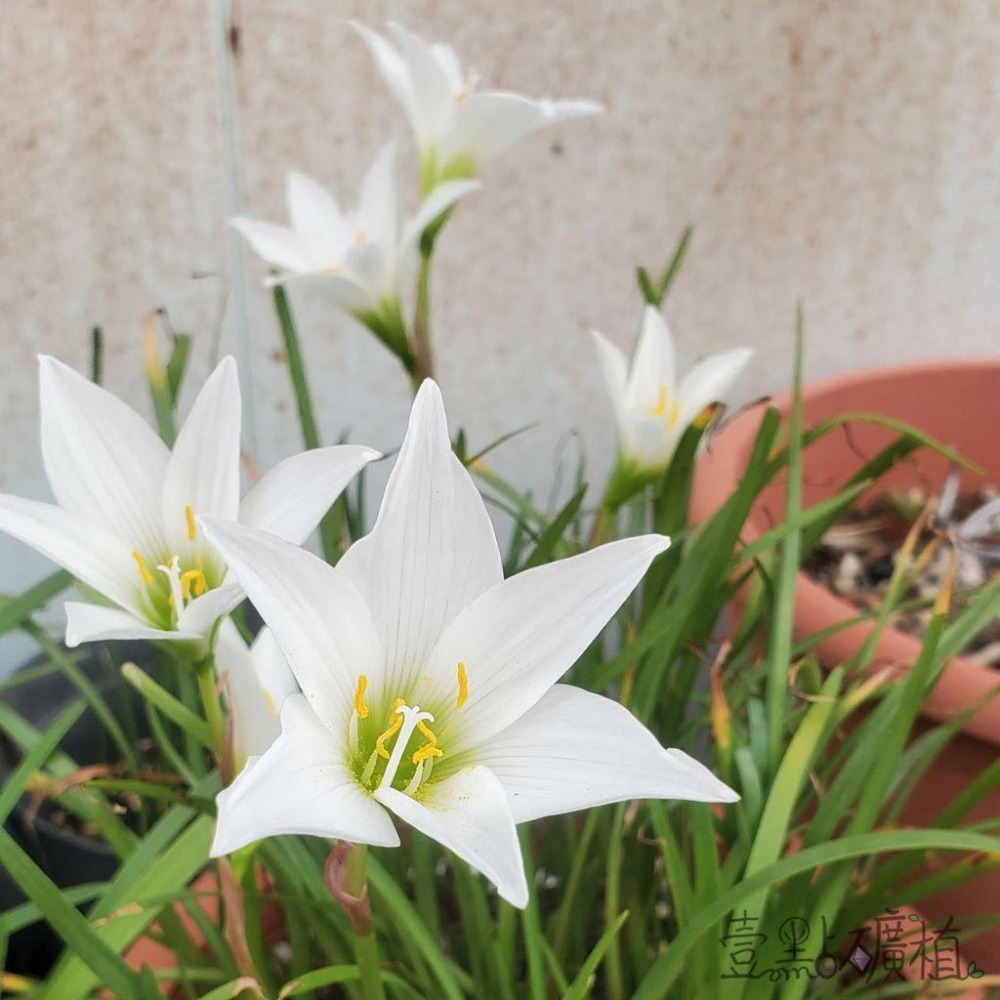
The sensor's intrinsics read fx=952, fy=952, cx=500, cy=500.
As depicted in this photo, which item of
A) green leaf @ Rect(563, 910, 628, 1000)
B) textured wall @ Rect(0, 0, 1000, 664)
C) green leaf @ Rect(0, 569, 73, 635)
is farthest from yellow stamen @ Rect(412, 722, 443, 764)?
textured wall @ Rect(0, 0, 1000, 664)

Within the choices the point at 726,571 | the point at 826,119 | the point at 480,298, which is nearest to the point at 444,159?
the point at 726,571

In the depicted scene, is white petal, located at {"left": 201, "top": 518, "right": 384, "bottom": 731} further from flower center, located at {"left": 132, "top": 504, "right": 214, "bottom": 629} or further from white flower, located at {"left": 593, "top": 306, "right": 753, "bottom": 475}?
white flower, located at {"left": 593, "top": 306, "right": 753, "bottom": 475}

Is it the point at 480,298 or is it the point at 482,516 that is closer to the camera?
the point at 482,516

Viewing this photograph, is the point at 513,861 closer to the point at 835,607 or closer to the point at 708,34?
the point at 835,607

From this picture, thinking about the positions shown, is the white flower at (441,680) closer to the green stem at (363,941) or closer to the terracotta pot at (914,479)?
the green stem at (363,941)

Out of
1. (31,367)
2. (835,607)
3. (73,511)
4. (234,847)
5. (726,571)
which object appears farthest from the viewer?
(31,367)

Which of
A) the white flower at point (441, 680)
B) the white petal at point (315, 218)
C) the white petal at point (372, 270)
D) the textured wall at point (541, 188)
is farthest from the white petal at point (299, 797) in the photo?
the textured wall at point (541, 188)

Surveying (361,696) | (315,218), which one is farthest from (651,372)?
(361,696)
